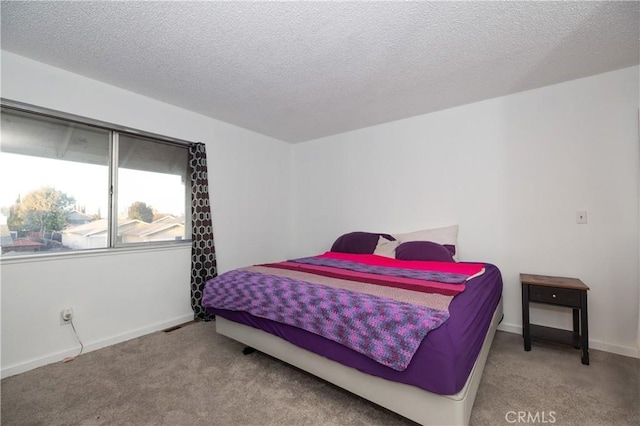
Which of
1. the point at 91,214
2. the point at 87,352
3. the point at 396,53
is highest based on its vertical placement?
the point at 396,53

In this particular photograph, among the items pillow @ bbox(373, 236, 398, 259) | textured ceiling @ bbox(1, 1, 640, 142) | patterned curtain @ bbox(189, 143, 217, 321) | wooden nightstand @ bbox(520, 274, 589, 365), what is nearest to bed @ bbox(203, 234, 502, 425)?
wooden nightstand @ bbox(520, 274, 589, 365)

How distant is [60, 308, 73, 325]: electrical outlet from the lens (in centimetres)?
225

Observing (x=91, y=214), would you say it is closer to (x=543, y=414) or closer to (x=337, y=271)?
(x=337, y=271)

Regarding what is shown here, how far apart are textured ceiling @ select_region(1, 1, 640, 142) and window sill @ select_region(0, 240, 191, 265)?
5.03 ft

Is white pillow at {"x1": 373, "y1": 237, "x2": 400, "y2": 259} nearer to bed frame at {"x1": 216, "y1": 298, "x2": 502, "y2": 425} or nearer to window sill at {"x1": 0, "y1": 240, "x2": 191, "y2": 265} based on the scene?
bed frame at {"x1": 216, "y1": 298, "x2": 502, "y2": 425}

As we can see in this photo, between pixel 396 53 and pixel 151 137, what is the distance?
2.52 metres

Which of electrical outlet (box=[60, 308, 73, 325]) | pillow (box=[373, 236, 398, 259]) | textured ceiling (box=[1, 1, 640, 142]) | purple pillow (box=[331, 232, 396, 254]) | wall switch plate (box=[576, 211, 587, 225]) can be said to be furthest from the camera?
purple pillow (box=[331, 232, 396, 254])

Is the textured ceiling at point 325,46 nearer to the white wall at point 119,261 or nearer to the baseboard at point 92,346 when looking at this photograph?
the white wall at point 119,261

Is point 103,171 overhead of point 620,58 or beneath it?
beneath

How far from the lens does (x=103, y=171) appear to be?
2.59 metres

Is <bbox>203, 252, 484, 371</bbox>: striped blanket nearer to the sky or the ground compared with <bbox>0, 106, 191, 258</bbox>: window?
nearer to the ground

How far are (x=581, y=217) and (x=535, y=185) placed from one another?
1.46 ft

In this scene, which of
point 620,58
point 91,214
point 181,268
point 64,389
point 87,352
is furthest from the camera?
point 181,268

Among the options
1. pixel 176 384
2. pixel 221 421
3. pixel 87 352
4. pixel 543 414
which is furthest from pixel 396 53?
pixel 87 352
